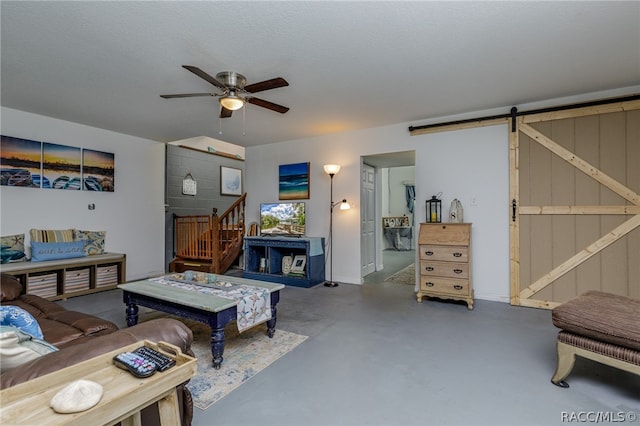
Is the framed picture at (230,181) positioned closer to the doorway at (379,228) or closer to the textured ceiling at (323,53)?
the textured ceiling at (323,53)

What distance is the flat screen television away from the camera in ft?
17.2

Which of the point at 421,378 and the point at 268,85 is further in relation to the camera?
the point at 268,85

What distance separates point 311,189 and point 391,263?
2.84 m

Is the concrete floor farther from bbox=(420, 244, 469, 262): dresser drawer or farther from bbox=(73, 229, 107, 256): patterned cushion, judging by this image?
bbox=(73, 229, 107, 256): patterned cushion

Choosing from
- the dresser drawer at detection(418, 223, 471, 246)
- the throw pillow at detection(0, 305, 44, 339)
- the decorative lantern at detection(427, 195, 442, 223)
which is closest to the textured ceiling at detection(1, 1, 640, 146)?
the decorative lantern at detection(427, 195, 442, 223)

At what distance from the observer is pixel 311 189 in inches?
211

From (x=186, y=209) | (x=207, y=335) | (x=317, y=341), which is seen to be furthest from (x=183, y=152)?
(x=317, y=341)

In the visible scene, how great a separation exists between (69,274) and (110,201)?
1.32 meters

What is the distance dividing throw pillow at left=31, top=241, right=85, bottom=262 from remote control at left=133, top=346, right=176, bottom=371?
4.01 m

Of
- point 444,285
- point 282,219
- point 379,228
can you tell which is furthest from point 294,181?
point 444,285

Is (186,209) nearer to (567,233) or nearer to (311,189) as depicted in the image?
(311,189)

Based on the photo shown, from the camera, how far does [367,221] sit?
5473 millimetres

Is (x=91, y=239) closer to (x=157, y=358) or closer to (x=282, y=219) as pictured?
(x=282, y=219)

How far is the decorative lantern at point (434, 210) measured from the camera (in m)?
4.16
